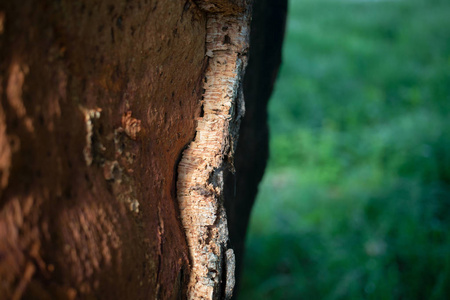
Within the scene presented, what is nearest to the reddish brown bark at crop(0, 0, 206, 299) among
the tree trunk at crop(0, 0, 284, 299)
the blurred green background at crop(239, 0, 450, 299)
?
→ the tree trunk at crop(0, 0, 284, 299)

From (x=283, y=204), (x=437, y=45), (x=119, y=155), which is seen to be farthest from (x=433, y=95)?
(x=119, y=155)

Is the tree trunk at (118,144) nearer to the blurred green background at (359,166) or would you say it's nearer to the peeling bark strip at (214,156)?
the peeling bark strip at (214,156)

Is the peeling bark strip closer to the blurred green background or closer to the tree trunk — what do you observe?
the tree trunk

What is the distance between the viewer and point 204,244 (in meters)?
0.76

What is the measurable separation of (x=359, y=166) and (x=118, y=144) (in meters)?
2.82

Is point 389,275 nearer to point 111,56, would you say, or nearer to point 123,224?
point 123,224

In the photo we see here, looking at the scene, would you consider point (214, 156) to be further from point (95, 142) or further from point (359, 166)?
point (359, 166)

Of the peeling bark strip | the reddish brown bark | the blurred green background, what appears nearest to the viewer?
the reddish brown bark

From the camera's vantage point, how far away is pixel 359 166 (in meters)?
3.14

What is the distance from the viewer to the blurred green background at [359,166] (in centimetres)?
200

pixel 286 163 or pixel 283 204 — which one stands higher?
pixel 286 163

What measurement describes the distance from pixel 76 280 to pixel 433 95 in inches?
163

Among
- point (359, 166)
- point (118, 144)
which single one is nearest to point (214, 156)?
point (118, 144)

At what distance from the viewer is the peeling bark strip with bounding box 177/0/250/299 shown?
0.75m
